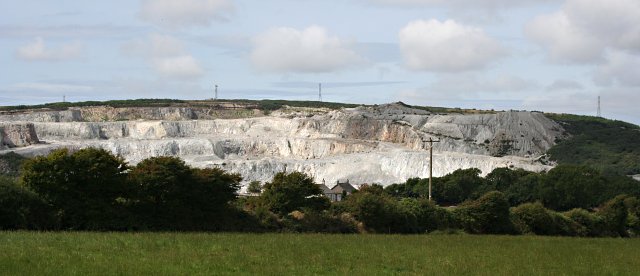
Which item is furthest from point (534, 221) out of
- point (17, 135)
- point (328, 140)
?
point (17, 135)

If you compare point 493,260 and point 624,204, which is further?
point 624,204

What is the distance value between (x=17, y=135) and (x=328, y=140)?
4508cm

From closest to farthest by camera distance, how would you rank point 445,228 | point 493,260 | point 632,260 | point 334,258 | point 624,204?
point 334,258, point 493,260, point 632,260, point 445,228, point 624,204

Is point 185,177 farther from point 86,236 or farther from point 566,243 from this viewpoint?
point 566,243

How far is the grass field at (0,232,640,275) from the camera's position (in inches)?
935

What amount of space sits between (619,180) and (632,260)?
197ft

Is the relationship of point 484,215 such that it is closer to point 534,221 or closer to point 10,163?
point 534,221

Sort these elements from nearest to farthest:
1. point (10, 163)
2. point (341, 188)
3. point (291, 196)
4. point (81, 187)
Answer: point (81, 187), point (291, 196), point (341, 188), point (10, 163)

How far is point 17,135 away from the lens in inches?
5231

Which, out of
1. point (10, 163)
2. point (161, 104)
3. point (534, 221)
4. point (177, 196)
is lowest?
point (10, 163)

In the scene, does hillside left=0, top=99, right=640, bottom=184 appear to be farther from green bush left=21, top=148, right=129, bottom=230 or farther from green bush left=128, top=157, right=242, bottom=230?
green bush left=21, top=148, right=129, bottom=230

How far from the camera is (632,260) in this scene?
35750 millimetres

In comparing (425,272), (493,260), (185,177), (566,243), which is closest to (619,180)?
(566,243)

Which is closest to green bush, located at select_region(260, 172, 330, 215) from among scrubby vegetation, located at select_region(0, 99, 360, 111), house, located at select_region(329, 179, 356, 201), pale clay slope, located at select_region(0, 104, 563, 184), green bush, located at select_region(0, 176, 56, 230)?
green bush, located at select_region(0, 176, 56, 230)
